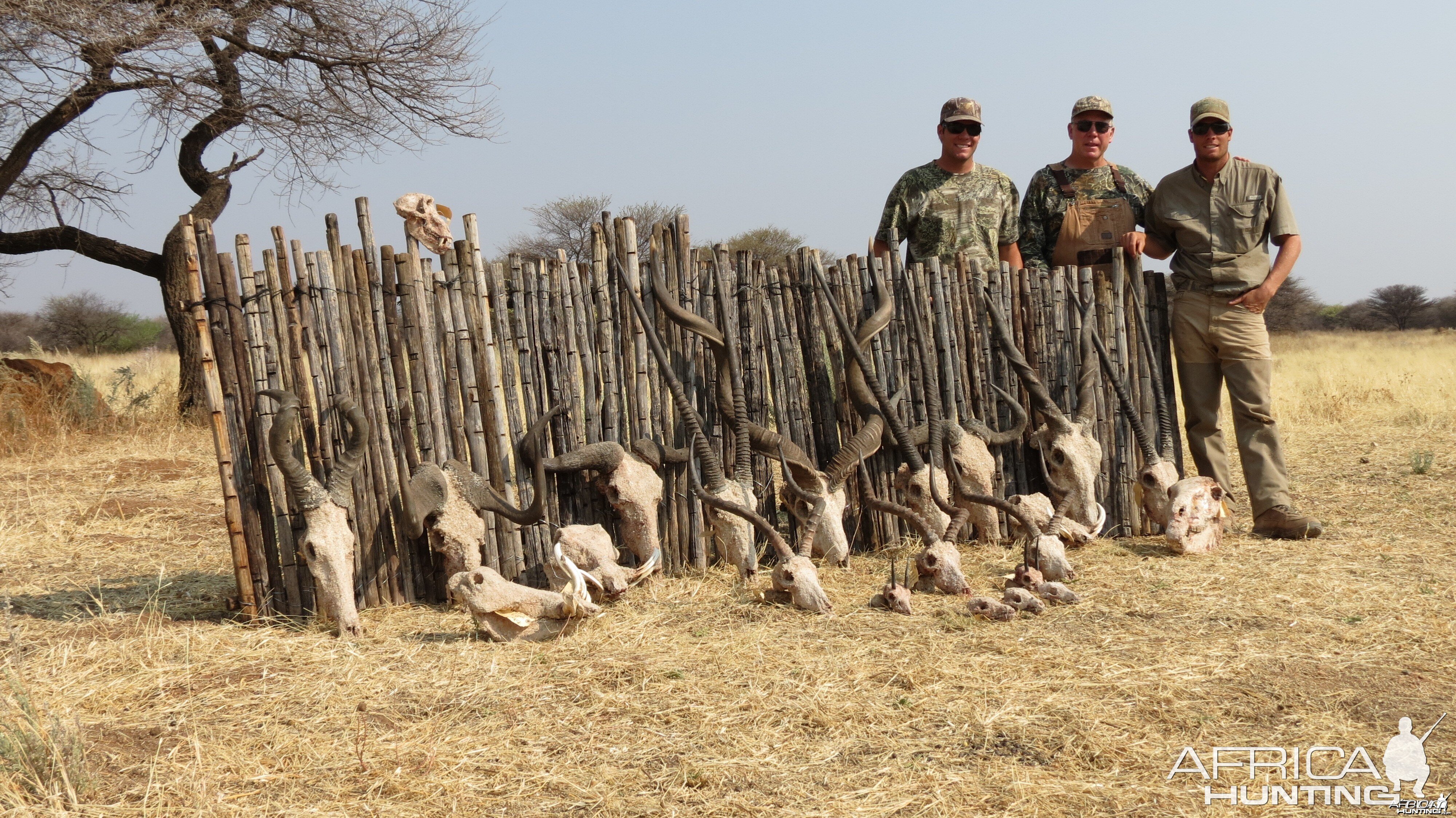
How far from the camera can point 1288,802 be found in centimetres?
277

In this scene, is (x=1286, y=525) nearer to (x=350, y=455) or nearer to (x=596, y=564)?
(x=596, y=564)

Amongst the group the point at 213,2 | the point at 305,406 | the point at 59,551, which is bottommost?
the point at 59,551

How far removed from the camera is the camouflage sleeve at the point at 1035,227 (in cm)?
627

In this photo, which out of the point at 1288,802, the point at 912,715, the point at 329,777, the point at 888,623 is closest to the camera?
the point at 1288,802

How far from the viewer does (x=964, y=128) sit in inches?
235

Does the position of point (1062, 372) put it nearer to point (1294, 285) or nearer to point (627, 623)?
point (627, 623)

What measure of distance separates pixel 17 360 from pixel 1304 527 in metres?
12.1

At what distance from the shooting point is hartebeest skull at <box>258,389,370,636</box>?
4.38 m

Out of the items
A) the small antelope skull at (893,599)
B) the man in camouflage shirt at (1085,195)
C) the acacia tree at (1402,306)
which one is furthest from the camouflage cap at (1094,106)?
the acacia tree at (1402,306)

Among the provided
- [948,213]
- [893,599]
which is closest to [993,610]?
[893,599]

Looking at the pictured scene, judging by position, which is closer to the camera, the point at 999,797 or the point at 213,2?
the point at 999,797

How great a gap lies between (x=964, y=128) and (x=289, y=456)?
394 cm

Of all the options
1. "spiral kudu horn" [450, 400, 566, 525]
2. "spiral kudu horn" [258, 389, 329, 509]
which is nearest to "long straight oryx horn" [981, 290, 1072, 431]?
"spiral kudu horn" [450, 400, 566, 525]

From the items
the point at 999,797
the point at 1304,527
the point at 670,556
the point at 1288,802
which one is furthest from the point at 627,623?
the point at 1304,527
